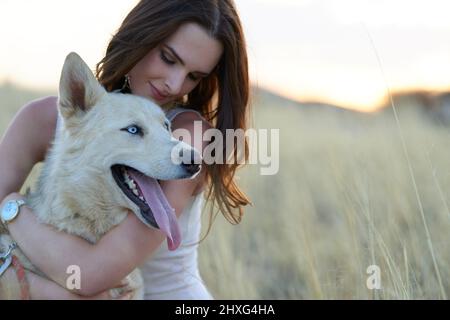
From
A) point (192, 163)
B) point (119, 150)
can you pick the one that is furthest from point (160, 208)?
point (119, 150)

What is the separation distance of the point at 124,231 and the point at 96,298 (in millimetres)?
312

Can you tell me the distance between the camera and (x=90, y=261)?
247 centimetres

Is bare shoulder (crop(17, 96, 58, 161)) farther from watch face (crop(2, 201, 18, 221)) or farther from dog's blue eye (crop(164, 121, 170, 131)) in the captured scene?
dog's blue eye (crop(164, 121, 170, 131))

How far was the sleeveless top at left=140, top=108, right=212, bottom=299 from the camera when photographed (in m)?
3.11

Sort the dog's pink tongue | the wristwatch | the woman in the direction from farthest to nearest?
the wristwatch < the woman < the dog's pink tongue

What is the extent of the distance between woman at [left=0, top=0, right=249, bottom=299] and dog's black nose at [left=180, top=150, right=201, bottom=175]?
7.3 inches

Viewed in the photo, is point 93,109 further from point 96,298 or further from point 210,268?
point 210,268

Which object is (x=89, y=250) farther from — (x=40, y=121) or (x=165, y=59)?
(x=165, y=59)

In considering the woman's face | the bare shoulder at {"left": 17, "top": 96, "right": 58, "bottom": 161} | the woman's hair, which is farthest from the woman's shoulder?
the woman's face

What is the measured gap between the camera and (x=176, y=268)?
3168mm

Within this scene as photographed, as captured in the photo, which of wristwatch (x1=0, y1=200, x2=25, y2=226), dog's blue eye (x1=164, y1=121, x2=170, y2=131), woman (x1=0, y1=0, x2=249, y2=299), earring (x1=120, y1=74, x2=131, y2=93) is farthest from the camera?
earring (x1=120, y1=74, x2=131, y2=93)

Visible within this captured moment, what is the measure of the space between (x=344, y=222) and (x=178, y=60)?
2709 mm

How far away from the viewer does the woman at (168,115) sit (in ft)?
8.30

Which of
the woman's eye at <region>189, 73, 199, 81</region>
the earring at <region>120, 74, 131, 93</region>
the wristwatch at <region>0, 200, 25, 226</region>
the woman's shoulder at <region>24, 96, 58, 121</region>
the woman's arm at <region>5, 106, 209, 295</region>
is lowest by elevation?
the woman's arm at <region>5, 106, 209, 295</region>
